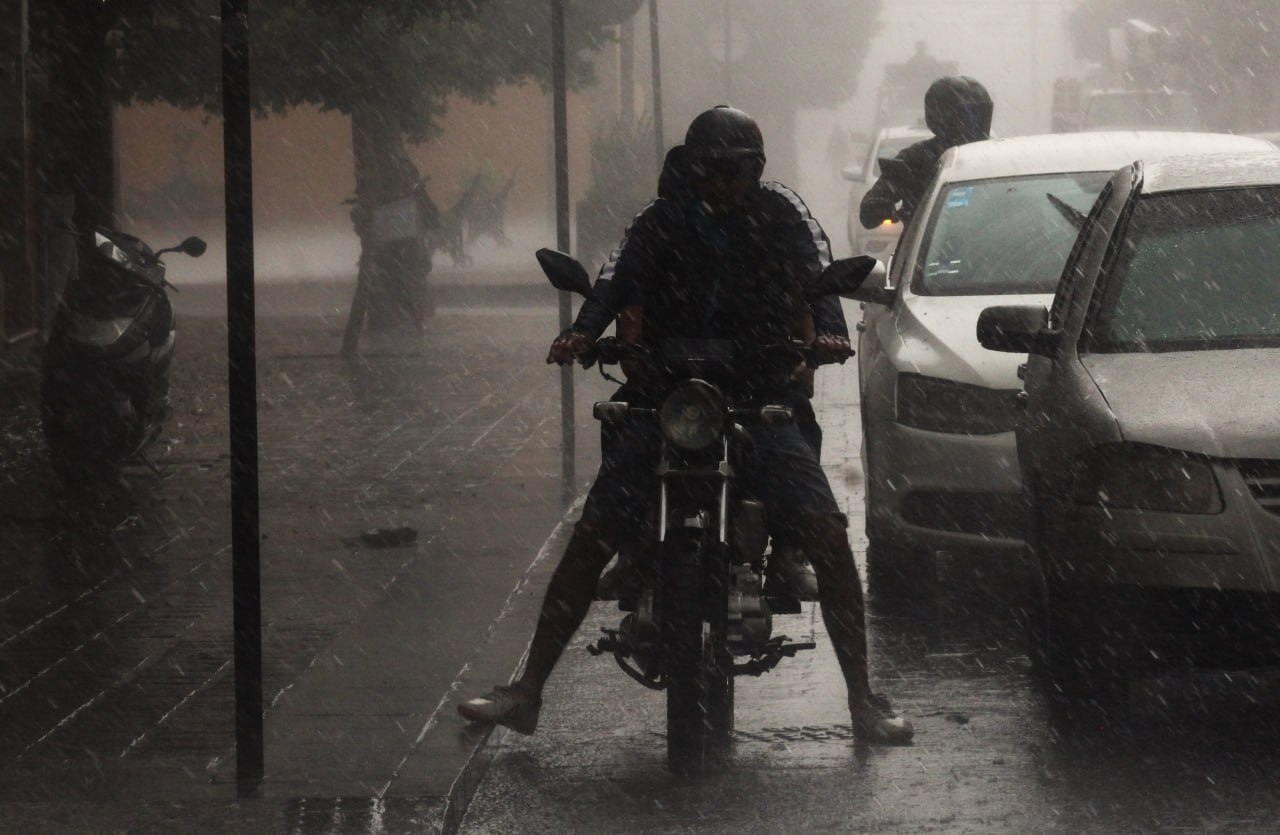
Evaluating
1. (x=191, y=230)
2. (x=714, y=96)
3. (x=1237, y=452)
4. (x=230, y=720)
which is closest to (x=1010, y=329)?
(x=1237, y=452)

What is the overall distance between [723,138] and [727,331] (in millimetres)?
543

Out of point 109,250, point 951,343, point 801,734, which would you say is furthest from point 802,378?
point 109,250

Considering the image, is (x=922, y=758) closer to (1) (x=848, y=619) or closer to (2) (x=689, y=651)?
(1) (x=848, y=619)

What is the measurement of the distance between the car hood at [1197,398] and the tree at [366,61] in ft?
26.7

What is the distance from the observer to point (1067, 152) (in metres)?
10.4

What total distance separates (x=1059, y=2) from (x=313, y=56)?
2297 inches

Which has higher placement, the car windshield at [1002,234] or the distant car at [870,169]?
the distant car at [870,169]

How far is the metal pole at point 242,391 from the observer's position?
5773 millimetres

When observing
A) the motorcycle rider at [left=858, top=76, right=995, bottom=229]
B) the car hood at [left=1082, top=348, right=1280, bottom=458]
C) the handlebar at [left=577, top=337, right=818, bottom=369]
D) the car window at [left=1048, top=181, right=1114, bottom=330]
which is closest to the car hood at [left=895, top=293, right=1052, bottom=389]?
the car window at [left=1048, top=181, right=1114, bottom=330]

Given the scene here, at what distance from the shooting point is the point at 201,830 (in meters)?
5.43

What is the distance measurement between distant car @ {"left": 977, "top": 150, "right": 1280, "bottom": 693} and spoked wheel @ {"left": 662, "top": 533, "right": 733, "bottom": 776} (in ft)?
3.49

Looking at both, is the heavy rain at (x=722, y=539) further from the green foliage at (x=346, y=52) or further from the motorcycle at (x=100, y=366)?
the green foliage at (x=346, y=52)

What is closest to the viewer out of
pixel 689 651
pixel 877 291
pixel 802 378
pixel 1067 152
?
pixel 689 651

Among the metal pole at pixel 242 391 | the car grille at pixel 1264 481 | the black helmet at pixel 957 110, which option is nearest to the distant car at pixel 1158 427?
the car grille at pixel 1264 481
